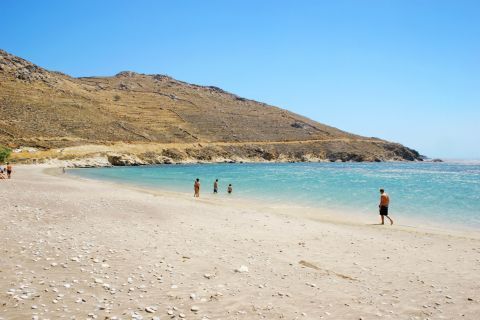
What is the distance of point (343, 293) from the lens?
25.2 ft

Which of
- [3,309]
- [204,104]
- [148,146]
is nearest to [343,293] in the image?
[3,309]

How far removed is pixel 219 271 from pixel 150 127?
321 feet

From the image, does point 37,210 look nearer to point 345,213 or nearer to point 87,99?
point 345,213

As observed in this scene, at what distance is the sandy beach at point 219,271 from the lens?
6586 mm

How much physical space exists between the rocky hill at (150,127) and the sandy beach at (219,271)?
177 feet

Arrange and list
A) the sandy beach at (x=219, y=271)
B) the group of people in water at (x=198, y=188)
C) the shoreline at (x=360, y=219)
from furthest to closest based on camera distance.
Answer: the group of people in water at (x=198, y=188)
the shoreline at (x=360, y=219)
the sandy beach at (x=219, y=271)

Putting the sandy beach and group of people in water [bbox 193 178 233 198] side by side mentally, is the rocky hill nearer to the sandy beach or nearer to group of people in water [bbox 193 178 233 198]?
group of people in water [bbox 193 178 233 198]

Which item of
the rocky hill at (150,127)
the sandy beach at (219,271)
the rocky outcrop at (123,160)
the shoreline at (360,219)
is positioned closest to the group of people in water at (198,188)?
the shoreline at (360,219)

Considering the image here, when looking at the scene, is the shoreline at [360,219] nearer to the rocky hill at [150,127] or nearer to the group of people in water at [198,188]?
the group of people in water at [198,188]

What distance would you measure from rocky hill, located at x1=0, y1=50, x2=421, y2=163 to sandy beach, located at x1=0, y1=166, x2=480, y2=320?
177 feet

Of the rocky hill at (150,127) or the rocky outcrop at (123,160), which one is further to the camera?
the rocky hill at (150,127)

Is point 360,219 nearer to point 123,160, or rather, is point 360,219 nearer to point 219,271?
point 219,271

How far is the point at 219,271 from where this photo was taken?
8609mm

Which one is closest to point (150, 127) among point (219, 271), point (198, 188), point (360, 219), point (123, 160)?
point (123, 160)
